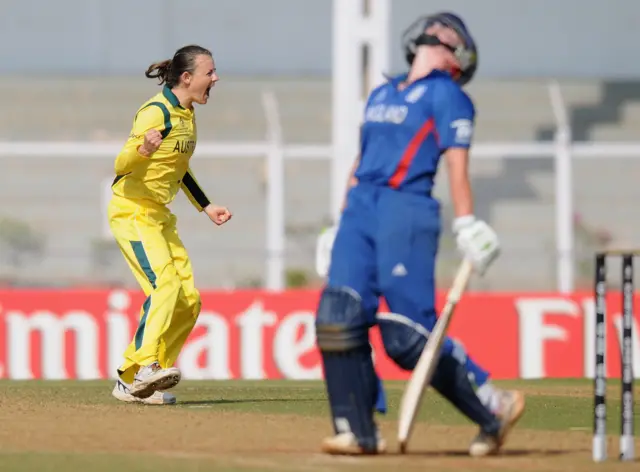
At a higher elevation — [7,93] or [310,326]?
[7,93]

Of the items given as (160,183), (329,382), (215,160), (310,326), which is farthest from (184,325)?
(215,160)

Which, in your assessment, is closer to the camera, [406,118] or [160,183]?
[406,118]

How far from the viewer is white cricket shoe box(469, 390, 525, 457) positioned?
734 centimetres

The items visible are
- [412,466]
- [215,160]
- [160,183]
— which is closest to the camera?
[412,466]

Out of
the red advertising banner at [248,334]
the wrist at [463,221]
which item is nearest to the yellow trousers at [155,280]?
the wrist at [463,221]

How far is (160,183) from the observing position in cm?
1021

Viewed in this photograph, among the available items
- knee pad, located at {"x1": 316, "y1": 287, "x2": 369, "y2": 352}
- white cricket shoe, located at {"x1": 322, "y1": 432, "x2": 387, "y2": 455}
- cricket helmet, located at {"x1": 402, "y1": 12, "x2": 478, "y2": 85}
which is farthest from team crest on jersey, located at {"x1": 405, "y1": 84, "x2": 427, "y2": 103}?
white cricket shoe, located at {"x1": 322, "y1": 432, "x2": 387, "y2": 455}

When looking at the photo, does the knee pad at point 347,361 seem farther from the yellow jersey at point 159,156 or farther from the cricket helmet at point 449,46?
the yellow jersey at point 159,156

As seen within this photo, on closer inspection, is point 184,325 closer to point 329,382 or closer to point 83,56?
point 329,382

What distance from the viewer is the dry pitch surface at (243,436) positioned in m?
6.98

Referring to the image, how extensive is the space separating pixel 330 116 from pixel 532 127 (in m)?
3.10

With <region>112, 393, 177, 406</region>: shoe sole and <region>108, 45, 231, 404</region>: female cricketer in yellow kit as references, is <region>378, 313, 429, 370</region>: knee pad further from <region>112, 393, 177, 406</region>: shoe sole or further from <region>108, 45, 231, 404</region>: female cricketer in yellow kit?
<region>112, 393, 177, 406</region>: shoe sole

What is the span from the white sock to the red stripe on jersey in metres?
0.95

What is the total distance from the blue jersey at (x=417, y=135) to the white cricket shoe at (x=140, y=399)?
309 centimetres
